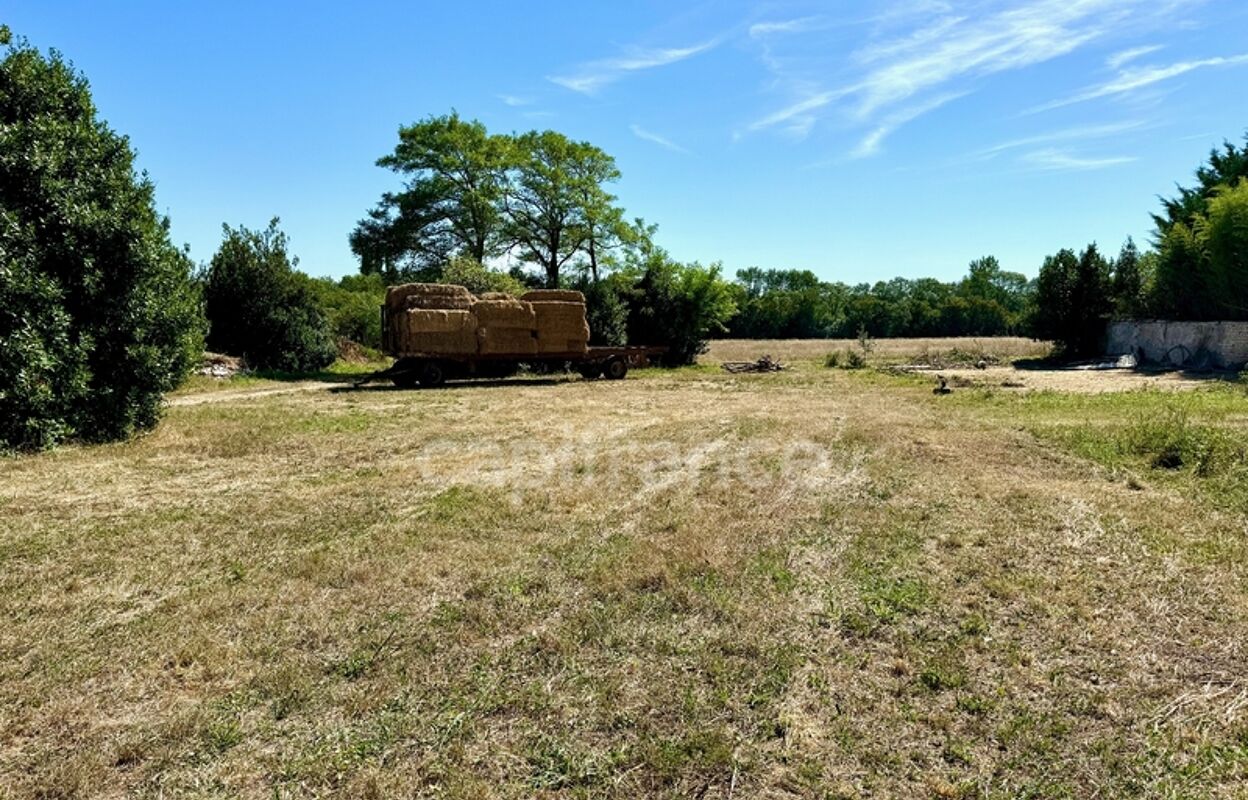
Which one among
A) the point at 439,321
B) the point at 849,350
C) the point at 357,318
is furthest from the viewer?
the point at 357,318

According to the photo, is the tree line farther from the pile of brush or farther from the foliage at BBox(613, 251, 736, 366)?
the pile of brush

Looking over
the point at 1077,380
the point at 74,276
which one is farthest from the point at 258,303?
the point at 1077,380

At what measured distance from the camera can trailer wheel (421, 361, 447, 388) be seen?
59.1 ft

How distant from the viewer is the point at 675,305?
25562 millimetres

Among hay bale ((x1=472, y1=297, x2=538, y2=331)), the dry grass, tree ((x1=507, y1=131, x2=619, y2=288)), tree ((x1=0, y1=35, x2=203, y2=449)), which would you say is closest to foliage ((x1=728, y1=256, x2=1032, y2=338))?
the dry grass

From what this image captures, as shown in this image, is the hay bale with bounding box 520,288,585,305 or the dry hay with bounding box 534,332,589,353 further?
the hay bale with bounding box 520,288,585,305

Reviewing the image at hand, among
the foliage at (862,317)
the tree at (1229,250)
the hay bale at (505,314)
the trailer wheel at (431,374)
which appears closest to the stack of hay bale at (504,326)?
the hay bale at (505,314)

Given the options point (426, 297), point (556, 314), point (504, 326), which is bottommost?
point (504, 326)

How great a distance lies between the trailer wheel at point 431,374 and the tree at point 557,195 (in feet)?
37.3

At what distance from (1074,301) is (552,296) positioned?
19.3 metres

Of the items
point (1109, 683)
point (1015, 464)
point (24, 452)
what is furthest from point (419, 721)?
point (24, 452)

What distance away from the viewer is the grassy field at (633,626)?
266cm

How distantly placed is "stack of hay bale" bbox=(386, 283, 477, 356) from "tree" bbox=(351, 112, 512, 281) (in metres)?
9.34

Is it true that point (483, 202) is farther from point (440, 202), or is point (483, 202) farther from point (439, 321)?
point (439, 321)
